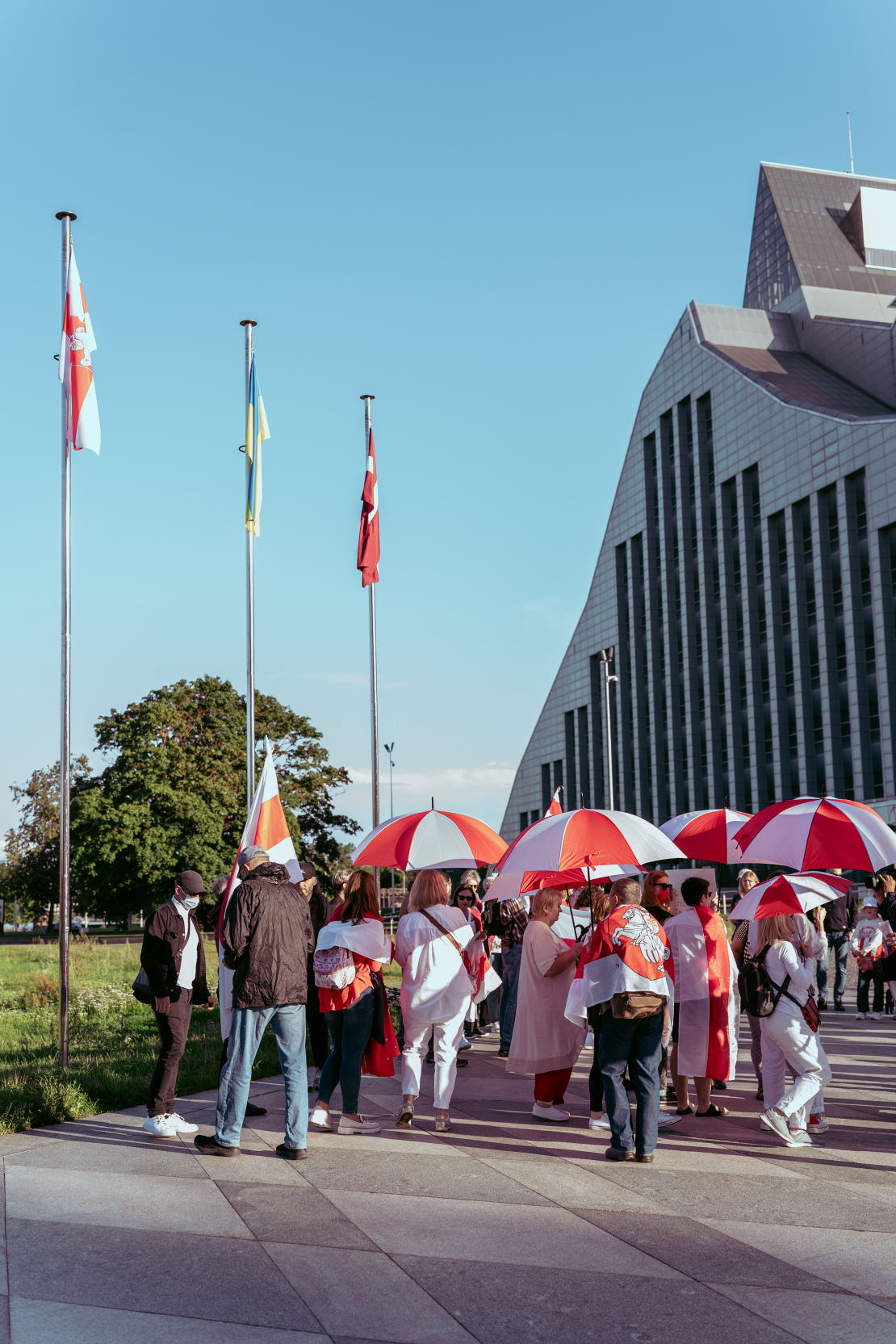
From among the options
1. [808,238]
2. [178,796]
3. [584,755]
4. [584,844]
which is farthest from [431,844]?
[808,238]

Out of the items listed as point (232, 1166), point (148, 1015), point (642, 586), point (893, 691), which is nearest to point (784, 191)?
point (642, 586)

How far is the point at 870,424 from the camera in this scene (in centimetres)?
5803

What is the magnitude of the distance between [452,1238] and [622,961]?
7.34 feet

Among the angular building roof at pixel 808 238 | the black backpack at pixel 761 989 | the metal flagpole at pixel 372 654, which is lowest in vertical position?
the black backpack at pixel 761 989

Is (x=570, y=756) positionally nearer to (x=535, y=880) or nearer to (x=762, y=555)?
(x=762, y=555)

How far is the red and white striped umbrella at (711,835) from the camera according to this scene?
12562 millimetres

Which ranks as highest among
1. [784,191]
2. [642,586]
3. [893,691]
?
[784,191]

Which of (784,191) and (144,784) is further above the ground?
(784,191)

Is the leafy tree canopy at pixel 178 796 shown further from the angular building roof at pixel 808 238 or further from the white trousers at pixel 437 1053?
the angular building roof at pixel 808 238

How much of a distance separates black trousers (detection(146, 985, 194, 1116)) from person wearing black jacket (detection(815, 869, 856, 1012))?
993 centimetres

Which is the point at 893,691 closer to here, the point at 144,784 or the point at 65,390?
the point at 144,784

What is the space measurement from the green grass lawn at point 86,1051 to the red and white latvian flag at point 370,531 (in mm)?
7401

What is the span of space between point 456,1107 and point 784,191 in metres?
85.2

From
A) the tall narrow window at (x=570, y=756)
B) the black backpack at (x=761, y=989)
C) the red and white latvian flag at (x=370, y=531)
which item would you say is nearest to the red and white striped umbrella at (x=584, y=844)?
the black backpack at (x=761, y=989)
